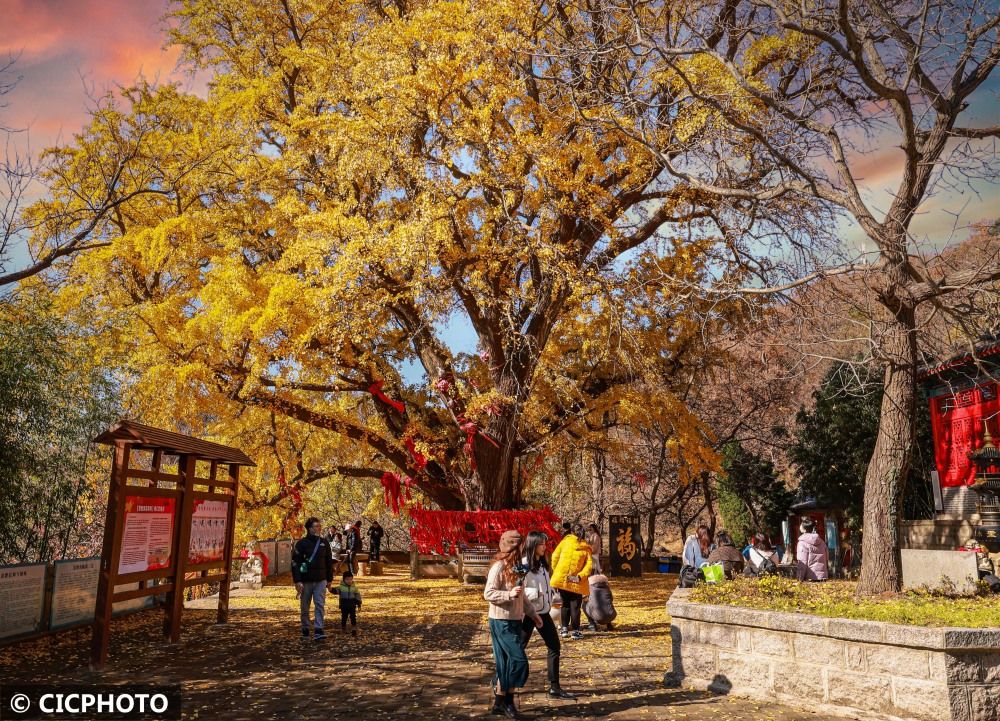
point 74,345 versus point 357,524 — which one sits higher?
point 74,345

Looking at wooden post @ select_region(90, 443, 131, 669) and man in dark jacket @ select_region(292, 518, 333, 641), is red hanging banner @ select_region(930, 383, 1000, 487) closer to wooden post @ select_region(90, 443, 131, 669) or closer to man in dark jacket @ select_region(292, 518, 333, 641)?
man in dark jacket @ select_region(292, 518, 333, 641)

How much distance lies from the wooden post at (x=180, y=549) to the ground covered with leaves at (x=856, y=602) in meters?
7.03

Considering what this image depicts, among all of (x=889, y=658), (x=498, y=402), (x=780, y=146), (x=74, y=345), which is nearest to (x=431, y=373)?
(x=498, y=402)

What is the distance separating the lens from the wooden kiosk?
8.88m

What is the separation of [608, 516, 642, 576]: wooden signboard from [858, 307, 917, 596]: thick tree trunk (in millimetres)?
13299

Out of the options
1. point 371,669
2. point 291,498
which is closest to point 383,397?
point 291,498

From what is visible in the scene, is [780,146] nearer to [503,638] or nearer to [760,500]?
[503,638]

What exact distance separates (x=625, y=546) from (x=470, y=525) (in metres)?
7.22

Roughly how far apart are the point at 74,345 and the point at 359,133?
629cm

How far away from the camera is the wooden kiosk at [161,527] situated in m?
8.88

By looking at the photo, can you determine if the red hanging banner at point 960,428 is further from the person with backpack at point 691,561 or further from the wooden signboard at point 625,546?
the person with backpack at point 691,561

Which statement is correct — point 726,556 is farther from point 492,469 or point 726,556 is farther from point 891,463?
point 492,469

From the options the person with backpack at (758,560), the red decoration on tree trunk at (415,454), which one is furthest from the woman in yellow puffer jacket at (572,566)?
the red decoration on tree trunk at (415,454)

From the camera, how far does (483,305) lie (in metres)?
14.9
